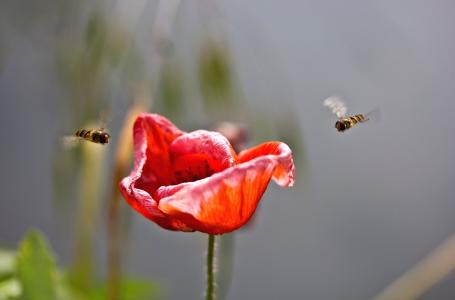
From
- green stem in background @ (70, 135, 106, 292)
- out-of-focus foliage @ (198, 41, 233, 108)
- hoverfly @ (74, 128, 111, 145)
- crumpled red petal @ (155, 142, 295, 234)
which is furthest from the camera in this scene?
out-of-focus foliage @ (198, 41, 233, 108)

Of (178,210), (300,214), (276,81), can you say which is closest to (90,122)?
(178,210)

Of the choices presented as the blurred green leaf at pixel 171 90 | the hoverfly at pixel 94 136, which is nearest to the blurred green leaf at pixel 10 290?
the hoverfly at pixel 94 136

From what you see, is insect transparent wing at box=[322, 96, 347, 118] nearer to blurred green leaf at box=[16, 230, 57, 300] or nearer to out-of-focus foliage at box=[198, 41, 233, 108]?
blurred green leaf at box=[16, 230, 57, 300]

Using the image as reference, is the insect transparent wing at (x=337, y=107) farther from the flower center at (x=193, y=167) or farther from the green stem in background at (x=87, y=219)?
the green stem in background at (x=87, y=219)

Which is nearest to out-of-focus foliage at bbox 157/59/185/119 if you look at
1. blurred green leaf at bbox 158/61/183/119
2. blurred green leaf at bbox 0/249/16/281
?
blurred green leaf at bbox 158/61/183/119

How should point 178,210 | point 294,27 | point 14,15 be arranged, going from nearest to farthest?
point 178,210, point 14,15, point 294,27

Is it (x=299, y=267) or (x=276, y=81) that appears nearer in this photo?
(x=276, y=81)

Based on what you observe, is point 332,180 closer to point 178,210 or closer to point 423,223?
point 423,223

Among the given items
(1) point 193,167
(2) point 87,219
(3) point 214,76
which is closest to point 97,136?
(1) point 193,167
